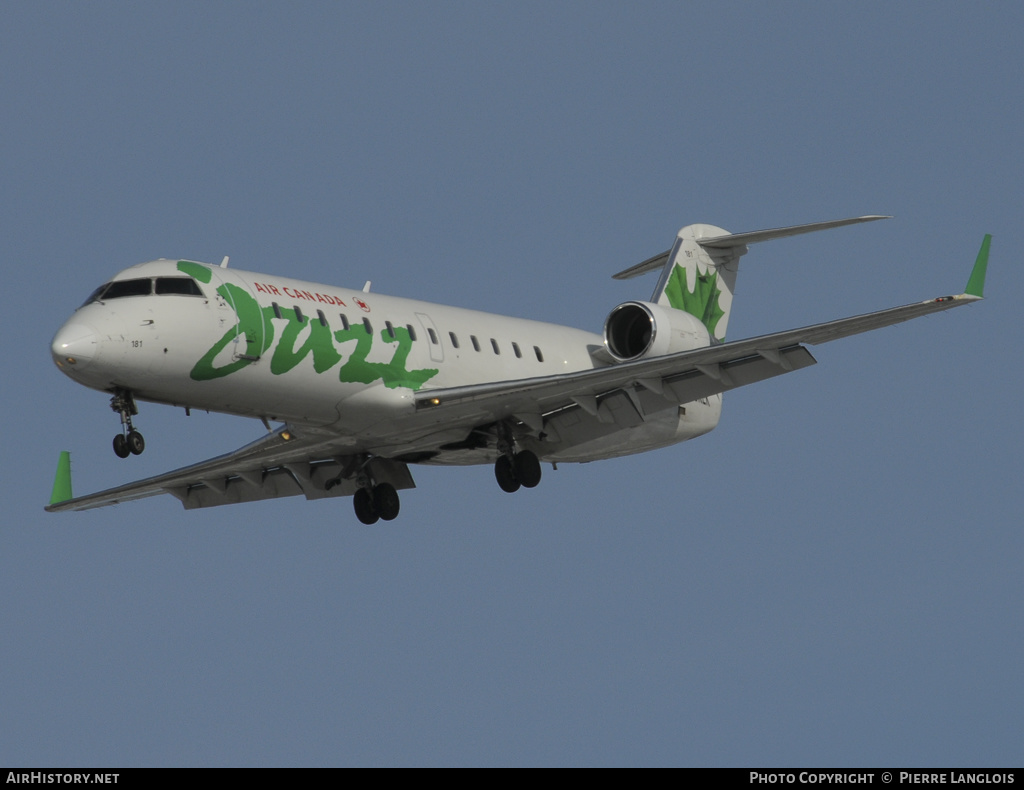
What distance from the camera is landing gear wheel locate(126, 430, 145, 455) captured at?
2166 cm

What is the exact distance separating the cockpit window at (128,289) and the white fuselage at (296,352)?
0.07ft

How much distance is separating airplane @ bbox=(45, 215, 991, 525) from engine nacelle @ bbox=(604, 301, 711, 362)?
3 cm

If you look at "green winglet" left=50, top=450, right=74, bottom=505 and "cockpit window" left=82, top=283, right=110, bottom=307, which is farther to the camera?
"green winglet" left=50, top=450, right=74, bottom=505

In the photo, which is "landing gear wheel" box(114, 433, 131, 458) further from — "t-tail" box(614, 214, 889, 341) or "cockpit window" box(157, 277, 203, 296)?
"t-tail" box(614, 214, 889, 341)

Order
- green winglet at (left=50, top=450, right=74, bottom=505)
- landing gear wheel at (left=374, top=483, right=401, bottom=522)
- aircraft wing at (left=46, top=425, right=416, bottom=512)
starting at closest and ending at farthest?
aircraft wing at (left=46, top=425, right=416, bottom=512) < landing gear wheel at (left=374, top=483, right=401, bottom=522) < green winglet at (left=50, top=450, right=74, bottom=505)

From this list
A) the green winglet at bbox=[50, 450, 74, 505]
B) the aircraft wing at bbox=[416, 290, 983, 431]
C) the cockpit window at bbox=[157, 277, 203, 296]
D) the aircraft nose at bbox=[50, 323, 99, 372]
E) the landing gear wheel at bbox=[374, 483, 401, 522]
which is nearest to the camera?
the aircraft nose at bbox=[50, 323, 99, 372]

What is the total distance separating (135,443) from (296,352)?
2.47m

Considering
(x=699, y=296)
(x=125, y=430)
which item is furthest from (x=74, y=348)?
(x=699, y=296)

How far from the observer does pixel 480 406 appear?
79.3 feet

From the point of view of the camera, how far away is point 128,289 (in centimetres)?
2211

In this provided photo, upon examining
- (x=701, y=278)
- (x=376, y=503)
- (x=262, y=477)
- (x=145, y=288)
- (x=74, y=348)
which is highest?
(x=701, y=278)

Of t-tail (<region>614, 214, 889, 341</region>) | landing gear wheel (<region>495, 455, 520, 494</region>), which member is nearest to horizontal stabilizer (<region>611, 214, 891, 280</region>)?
t-tail (<region>614, 214, 889, 341</region>)

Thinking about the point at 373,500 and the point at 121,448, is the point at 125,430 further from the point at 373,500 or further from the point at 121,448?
the point at 373,500
